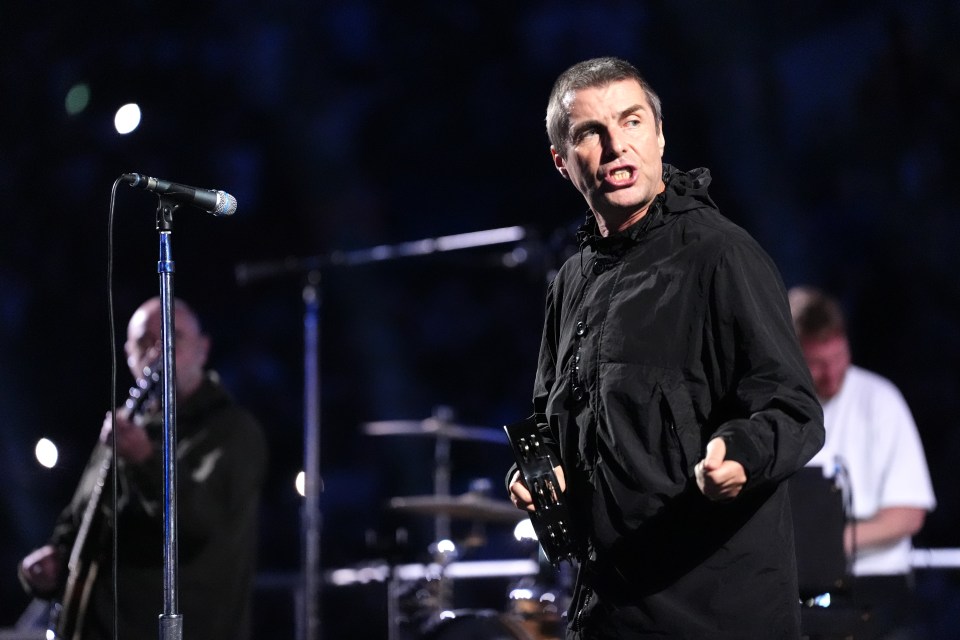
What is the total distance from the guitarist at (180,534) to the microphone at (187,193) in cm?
127

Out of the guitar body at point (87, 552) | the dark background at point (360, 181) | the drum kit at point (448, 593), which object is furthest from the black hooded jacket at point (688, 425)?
the dark background at point (360, 181)

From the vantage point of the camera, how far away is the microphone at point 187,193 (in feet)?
8.11

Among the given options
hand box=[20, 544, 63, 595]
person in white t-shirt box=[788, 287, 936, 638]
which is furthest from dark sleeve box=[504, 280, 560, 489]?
hand box=[20, 544, 63, 595]

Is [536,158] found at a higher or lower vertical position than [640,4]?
lower

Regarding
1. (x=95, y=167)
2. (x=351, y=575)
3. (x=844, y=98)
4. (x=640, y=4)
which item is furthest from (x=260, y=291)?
(x=844, y=98)

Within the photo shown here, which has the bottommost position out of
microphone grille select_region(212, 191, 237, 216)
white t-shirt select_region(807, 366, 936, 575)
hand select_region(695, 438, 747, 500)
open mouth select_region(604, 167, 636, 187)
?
white t-shirt select_region(807, 366, 936, 575)

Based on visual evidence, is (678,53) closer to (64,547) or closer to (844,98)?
(844,98)

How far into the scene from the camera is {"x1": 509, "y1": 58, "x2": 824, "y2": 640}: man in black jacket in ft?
5.92

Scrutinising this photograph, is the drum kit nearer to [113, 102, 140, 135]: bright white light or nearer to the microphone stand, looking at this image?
the microphone stand

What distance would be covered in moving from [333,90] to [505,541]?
2846 mm

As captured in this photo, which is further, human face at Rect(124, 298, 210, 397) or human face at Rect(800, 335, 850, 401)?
human face at Rect(124, 298, 210, 397)

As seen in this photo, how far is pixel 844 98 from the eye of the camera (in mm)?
6105

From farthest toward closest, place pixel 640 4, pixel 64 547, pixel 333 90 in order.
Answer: pixel 333 90 < pixel 640 4 < pixel 64 547

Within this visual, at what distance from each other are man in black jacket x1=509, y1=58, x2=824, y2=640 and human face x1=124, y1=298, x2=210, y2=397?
2.46 meters
